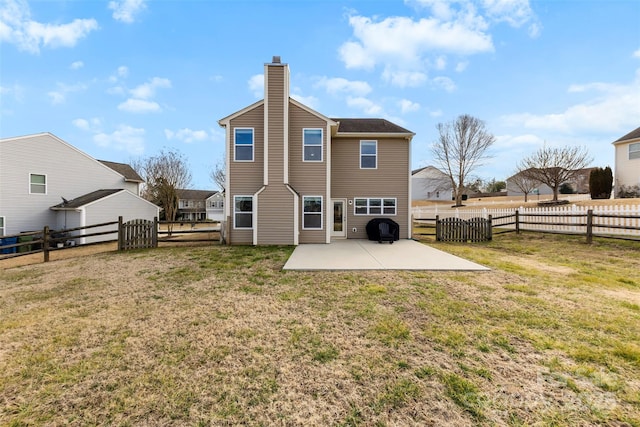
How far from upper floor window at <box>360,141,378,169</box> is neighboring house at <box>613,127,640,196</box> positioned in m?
24.0

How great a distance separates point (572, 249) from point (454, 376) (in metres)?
11.2

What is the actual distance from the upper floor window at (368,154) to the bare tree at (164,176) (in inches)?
1036

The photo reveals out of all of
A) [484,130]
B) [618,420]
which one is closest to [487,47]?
[618,420]

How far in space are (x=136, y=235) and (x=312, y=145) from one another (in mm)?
9094

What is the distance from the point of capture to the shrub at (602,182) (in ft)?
75.3

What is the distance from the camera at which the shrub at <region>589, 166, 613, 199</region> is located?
23.0 meters

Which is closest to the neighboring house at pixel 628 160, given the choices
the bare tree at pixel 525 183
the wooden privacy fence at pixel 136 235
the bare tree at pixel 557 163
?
the bare tree at pixel 557 163

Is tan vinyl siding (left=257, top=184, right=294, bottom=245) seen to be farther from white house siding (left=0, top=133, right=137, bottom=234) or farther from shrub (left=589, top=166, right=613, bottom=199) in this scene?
shrub (left=589, top=166, right=613, bottom=199)

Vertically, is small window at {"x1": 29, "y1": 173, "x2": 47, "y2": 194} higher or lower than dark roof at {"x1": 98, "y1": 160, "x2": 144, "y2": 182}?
lower

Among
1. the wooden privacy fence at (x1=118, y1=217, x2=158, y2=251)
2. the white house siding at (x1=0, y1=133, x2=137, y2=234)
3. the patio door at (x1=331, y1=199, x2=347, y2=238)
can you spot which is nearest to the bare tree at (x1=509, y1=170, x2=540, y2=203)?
the patio door at (x1=331, y1=199, x2=347, y2=238)

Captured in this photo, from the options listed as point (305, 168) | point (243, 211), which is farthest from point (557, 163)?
point (243, 211)

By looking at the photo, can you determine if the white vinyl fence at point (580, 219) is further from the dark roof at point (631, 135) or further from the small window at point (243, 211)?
the small window at point (243, 211)

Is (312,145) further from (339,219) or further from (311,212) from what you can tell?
(339,219)

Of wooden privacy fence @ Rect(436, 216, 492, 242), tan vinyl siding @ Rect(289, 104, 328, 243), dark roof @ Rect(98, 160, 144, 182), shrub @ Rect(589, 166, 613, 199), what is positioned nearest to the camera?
tan vinyl siding @ Rect(289, 104, 328, 243)
